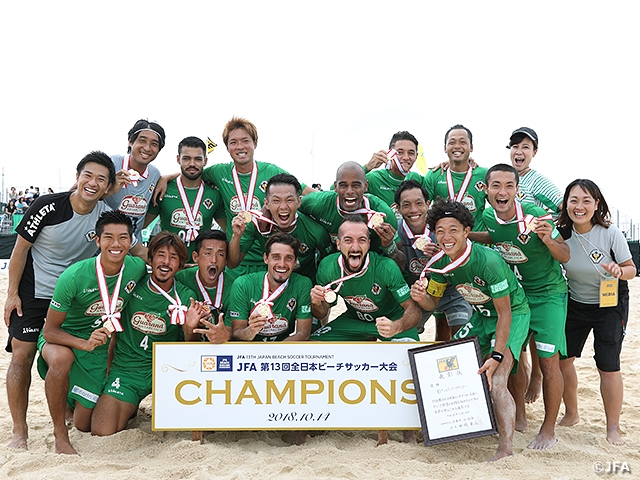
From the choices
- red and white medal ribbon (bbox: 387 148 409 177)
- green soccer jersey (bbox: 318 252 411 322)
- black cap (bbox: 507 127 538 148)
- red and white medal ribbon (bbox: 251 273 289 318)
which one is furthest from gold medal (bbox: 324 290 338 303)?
black cap (bbox: 507 127 538 148)

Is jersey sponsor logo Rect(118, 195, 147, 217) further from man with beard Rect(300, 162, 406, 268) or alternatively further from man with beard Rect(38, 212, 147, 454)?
man with beard Rect(300, 162, 406, 268)

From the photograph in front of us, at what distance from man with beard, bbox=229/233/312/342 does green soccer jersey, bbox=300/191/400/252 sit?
2.11 ft

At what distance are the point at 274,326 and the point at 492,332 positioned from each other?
73.7 inches

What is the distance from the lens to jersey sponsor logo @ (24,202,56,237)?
4746 mm

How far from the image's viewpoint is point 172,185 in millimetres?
5980

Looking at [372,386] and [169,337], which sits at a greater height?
[169,337]

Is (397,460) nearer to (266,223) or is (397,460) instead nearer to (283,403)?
(283,403)

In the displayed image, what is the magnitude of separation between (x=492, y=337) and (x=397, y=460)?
51.4 inches

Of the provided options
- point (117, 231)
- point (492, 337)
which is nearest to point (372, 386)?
point (492, 337)

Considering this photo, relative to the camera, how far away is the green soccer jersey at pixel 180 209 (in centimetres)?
585

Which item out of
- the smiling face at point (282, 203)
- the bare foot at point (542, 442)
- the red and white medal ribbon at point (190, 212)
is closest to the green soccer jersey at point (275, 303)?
the smiling face at point (282, 203)

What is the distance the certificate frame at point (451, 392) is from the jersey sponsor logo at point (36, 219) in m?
3.34

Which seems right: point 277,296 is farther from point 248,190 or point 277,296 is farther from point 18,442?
point 18,442

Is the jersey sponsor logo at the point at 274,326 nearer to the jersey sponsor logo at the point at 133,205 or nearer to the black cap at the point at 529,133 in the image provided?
the jersey sponsor logo at the point at 133,205
